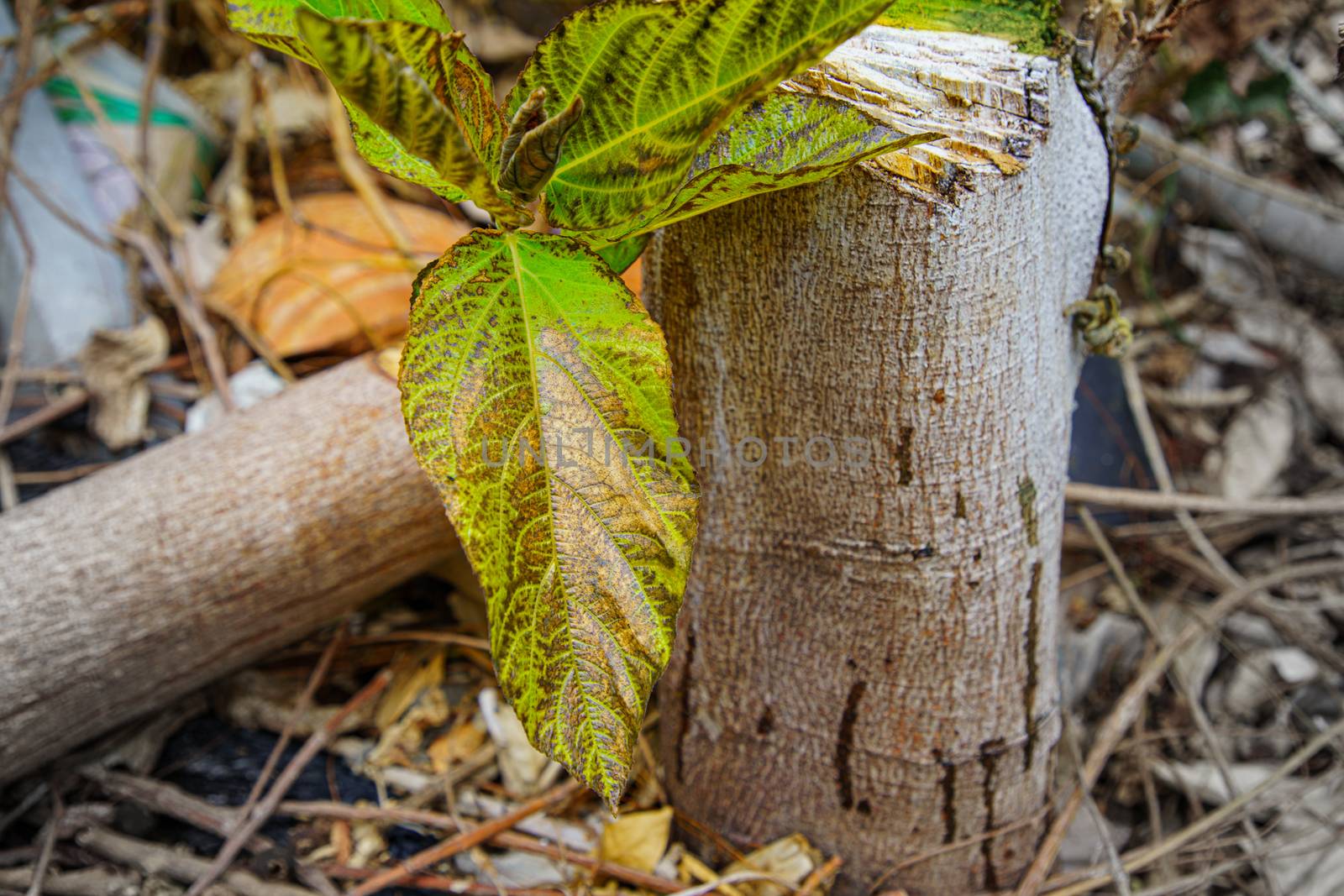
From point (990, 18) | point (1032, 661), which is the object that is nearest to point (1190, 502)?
point (1032, 661)

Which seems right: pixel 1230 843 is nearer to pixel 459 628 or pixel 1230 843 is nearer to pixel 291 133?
pixel 459 628

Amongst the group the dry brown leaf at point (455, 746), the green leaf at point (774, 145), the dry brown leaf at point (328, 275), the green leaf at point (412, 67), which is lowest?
the dry brown leaf at point (455, 746)

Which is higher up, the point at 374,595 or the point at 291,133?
the point at 291,133

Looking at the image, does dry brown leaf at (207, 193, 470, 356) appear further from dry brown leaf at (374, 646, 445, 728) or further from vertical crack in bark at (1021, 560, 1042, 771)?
vertical crack in bark at (1021, 560, 1042, 771)

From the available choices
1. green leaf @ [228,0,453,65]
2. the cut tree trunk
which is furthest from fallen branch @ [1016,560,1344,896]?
green leaf @ [228,0,453,65]

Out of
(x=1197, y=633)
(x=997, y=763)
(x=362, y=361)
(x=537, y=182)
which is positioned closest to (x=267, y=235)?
(x=362, y=361)

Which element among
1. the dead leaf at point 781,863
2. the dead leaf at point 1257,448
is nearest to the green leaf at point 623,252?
the dead leaf at point 781,863

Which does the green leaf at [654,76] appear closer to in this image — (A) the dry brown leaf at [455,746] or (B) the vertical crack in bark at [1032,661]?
(B) the vertical crack in bark at [1032,661]

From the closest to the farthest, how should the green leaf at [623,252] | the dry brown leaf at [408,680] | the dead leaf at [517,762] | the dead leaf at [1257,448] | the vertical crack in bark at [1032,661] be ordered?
the green leaf at [623,252] → the vertical crack in bark at [1032,661] → the dead leaf at [517,762] → the dry brown leaf at [408,680] → the dead leaf at [1257,448]
